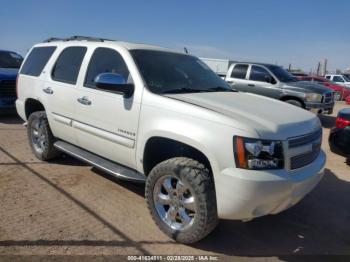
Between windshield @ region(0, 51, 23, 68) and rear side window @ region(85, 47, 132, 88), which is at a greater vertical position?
rear side window @ region(85, 47, 132, 88)

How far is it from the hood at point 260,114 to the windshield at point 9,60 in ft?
29.2

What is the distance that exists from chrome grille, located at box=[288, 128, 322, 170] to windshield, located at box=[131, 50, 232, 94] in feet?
4.47

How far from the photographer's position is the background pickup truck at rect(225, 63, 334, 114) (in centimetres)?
1060

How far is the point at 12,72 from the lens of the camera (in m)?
9.83

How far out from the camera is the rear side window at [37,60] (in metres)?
5.57

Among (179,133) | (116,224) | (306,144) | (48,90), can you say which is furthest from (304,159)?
(48,90)

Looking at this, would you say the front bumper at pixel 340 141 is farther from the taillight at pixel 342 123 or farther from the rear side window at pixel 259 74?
the rear side window at pixel 259 74

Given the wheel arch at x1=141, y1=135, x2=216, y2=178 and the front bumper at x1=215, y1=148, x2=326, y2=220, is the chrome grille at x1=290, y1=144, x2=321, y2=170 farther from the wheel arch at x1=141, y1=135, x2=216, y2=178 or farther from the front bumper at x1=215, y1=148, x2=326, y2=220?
the wheel arch at x1=141, y1=135, x2=216, y2=178

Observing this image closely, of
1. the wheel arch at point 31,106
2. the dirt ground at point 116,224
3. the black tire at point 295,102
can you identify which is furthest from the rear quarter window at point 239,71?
the wheel arch at point 31,106

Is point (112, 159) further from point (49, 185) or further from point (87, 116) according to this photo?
point (49, 185)

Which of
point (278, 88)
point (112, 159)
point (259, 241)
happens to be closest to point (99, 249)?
point (112, 159)

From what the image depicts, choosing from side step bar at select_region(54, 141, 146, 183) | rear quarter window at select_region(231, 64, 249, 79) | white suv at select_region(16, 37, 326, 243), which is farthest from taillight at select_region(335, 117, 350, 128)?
Result: rear quarter window at select_region(231, 64, 249, 79)

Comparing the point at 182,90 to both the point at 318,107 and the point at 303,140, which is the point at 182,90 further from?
the point at 318,107

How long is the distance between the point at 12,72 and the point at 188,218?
327 inches
